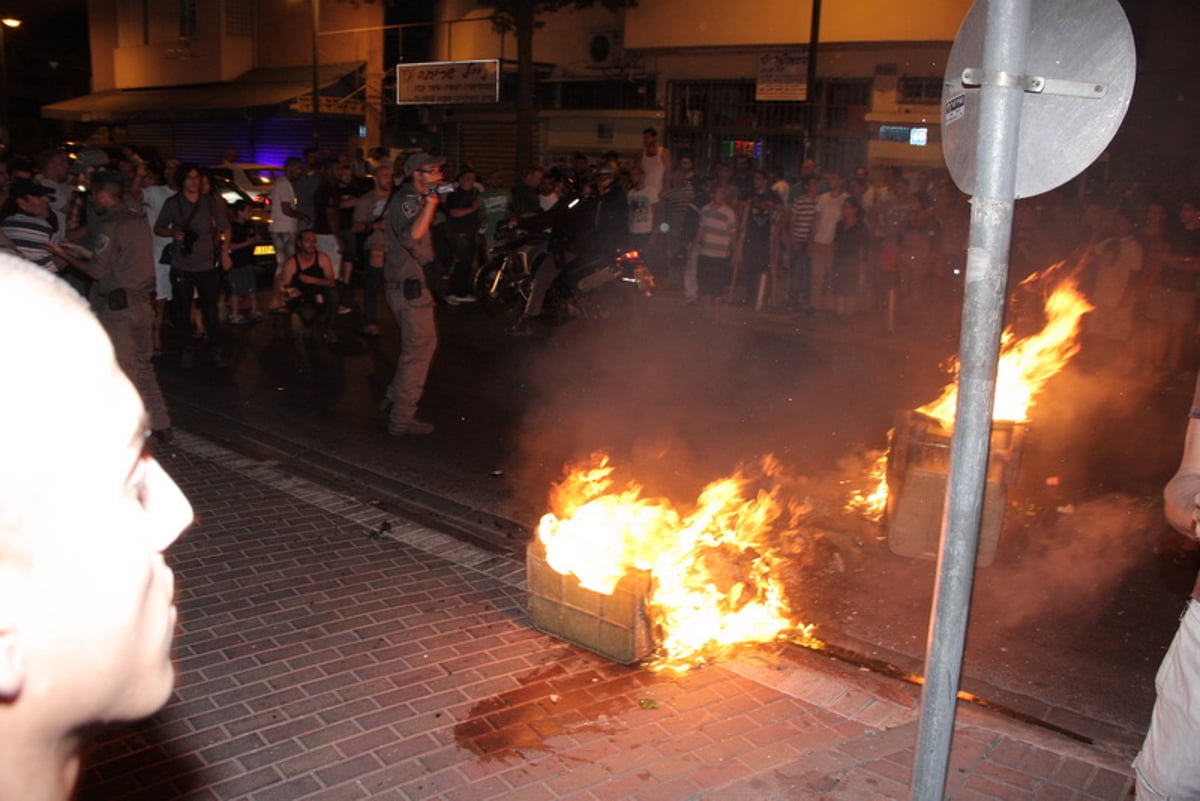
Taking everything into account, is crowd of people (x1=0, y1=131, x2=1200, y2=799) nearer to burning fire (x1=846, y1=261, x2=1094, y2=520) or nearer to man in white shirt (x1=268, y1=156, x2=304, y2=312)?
man in white shirt (x1=268, y1=156, x2=304, y2=312)

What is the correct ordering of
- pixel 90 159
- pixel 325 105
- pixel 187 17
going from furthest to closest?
pixel 187 17 < pixel 325 105 < pixel 90 159

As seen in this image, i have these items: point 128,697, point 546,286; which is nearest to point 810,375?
point 546,286

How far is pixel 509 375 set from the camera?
11070 millimetres

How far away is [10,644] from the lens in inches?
38.9

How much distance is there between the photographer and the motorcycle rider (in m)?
3.95

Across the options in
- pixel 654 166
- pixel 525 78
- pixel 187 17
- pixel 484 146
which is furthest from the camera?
pixel 187 17

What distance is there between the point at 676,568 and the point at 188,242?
7.80 meters

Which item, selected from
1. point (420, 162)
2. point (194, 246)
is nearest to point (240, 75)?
point (194, 246)

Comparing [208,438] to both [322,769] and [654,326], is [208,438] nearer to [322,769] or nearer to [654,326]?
[322,769]

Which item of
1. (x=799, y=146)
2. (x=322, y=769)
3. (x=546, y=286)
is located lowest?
(x=322, y=769)

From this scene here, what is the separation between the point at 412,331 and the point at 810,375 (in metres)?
4.84

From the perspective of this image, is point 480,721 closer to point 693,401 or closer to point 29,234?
point 693,401

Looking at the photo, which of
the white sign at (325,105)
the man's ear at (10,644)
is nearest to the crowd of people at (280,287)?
the man's ear at (10,644)

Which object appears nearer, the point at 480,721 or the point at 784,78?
the point at 480,721
